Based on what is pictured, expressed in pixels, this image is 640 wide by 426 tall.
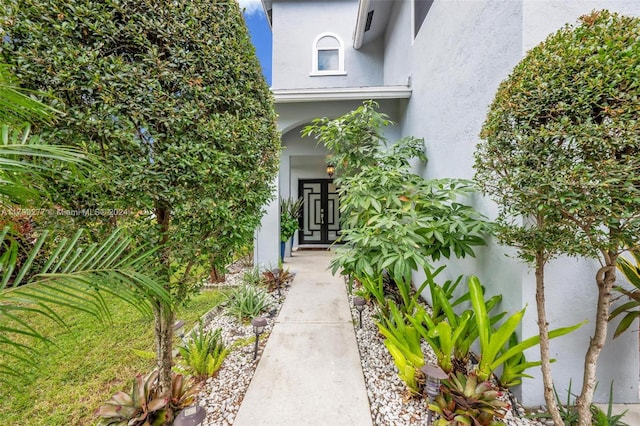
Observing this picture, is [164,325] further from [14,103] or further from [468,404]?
[468,404]

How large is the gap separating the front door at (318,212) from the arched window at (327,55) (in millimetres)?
3689

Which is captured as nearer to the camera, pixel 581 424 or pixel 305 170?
pixel 581 424

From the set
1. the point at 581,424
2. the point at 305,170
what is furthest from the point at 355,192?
the point at 305,170

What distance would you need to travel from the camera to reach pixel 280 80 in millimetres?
8078

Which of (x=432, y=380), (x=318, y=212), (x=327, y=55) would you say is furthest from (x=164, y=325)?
(x=327, y=55)

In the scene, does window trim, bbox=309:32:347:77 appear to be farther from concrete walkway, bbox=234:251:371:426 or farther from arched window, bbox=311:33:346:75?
concrete walkway, bbox=234:251:371:426

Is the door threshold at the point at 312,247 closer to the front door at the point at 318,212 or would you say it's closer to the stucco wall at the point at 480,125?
the front door at the point at 318,212

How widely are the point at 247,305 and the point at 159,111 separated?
9.93ft

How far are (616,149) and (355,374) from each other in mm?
2749

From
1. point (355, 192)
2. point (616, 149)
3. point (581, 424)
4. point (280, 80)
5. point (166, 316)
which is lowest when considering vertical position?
point (581, 424)

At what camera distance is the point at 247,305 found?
12.8 ft

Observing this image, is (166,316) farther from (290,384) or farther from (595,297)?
(595,297)

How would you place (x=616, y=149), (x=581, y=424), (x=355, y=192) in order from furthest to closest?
1. (x=355, y=192)
2. (x=581, y=424)
3. (x=616, y=149)

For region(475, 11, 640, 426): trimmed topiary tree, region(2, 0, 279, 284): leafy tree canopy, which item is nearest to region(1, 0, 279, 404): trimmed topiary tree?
region(2, 0, 279, 284): leafy tree canopy
